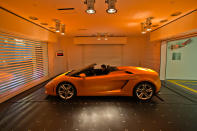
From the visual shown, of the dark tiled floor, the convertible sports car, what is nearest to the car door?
the convertible sports car

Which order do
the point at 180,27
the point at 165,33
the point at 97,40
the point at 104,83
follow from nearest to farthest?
the point at 104,83 → the point at 180,27 → the point at 165,33 → the point at 97,40

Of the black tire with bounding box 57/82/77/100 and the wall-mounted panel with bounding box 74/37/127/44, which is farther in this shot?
the wall-mounted panel with bounding box 74/37/127/44

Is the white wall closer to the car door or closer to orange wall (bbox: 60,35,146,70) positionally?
orange wall (bbox: 60,35,146,70)

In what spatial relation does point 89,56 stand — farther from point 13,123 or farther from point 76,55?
point 13,123

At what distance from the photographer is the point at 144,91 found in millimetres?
2598

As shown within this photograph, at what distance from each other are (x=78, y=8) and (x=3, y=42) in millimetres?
2432

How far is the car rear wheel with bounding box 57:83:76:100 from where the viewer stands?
8.64 feet

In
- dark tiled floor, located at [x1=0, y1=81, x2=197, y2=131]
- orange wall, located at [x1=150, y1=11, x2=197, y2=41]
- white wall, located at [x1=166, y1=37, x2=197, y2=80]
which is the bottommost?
dark tiled floor, located at [x1=0, y1=81, x2=197, y2=131]

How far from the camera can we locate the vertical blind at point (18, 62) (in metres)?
2.64

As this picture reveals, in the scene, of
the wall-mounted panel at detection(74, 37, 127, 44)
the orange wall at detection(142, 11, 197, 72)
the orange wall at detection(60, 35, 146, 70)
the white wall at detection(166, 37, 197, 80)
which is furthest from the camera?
the orange wall at detection(60, 35, 146, 70)

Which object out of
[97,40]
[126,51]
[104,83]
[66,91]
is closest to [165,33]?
[126,51]

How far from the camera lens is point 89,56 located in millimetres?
6668

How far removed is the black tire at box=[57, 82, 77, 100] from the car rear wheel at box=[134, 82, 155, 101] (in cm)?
182

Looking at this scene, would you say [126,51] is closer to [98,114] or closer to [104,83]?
[104,83]
